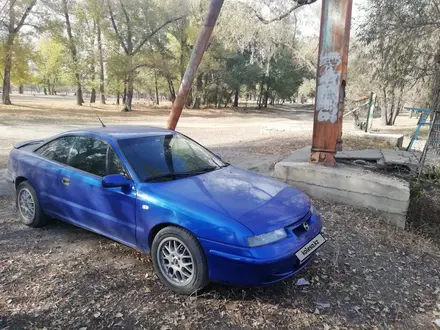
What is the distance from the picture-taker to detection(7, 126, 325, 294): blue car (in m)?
2.83

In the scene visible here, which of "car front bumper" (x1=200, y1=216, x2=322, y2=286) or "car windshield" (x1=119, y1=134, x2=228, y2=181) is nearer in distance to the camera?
"car front bumper" (x1=200, y1=216, x2=322, y2=286)

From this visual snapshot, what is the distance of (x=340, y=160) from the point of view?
21.6 ft

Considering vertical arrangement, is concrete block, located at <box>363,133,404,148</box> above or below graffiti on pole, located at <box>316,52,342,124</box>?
below

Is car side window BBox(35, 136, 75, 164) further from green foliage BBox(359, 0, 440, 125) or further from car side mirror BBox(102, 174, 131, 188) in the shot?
green foliage BBox(359, 0, 440, 125)

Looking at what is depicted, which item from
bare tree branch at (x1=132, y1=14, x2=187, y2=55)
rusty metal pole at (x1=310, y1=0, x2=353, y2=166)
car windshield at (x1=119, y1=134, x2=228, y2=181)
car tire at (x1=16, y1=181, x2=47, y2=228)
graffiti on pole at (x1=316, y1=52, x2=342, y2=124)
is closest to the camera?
car windshield at (x1=119, y1=134, x2=228, y2=181)

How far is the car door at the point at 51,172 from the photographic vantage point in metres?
4.16

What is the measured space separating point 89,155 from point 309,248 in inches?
102

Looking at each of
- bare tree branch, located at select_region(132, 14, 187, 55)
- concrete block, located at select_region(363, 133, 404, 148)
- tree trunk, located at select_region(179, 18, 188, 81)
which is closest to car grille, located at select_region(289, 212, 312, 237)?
concrete block, located at select_region(363, 133, 404, 148)

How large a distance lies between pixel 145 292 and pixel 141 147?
1523 millimetres

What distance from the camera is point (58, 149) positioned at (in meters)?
4.38

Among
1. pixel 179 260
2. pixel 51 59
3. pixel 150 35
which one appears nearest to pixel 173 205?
pixel 179 260

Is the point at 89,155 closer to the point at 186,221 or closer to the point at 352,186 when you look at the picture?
the point at 186,221

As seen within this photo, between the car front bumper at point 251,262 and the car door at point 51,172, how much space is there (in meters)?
2.23

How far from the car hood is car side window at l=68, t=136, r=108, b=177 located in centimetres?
80
